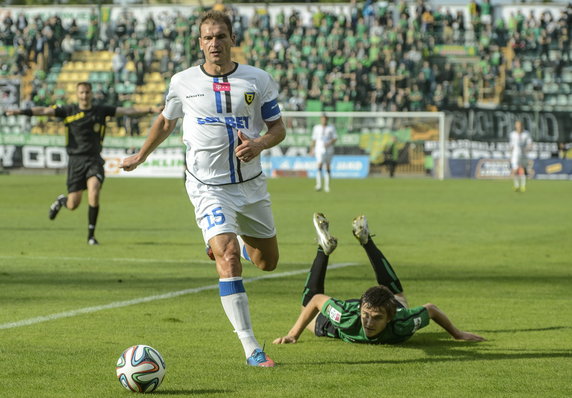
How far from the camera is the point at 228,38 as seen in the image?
7.36 m

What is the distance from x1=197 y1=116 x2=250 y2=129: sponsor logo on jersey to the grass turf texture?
5.25 feet

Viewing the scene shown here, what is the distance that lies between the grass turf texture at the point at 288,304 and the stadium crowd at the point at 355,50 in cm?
2422

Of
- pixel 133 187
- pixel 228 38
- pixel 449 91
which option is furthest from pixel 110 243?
pixel 449 91

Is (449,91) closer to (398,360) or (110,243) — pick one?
(110,243)

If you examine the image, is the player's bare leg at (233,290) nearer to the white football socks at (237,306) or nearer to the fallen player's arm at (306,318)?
the white football socks at (237,306)

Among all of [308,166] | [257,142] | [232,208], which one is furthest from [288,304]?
[308,166]

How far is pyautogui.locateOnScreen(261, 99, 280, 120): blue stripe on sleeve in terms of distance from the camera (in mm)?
7578

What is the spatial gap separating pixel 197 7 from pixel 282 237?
4101cm

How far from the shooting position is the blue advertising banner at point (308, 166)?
4181 cm

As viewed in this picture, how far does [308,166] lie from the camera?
4191 centimetres

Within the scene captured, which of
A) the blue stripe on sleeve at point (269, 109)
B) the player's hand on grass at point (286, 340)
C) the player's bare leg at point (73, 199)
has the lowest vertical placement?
the player's bare leg at point (73, 199)

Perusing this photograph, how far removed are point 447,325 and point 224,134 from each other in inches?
87.0

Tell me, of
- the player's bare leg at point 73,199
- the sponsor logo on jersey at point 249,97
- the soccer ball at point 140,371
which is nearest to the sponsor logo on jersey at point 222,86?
the sponsor logo on jersey at point 249,97

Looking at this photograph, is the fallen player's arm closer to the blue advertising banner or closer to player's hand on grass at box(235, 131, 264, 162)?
player's hand on grass at box(235, 131, 264, 162)
